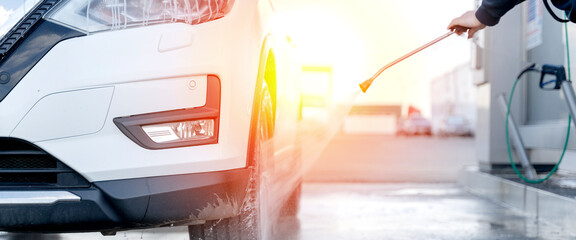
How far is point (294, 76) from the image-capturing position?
538 cm

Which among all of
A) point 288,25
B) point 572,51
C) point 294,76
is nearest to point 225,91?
point 288,25

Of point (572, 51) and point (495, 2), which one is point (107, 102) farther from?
point (572, 51)

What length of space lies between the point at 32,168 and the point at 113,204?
0.37 metres

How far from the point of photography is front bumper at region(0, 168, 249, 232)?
2.94 m

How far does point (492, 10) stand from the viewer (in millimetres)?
3410

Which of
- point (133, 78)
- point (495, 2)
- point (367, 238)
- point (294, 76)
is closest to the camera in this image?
point (133, 78)

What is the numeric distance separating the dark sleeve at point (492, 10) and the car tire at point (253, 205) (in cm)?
110

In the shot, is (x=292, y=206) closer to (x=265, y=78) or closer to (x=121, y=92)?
(x=265, y=78)

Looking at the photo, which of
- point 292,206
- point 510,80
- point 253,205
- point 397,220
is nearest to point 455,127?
Result: point 510,80

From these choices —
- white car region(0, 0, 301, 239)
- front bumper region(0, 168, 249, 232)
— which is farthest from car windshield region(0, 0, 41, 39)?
front bumper region(0, 168, 249, 232)

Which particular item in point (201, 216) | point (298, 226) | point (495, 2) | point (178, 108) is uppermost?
point (495, 2)

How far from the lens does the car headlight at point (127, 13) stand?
3043mm

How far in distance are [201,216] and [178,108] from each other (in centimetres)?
47

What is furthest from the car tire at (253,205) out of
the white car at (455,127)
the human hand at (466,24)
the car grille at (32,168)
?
the white car at (455,127)
